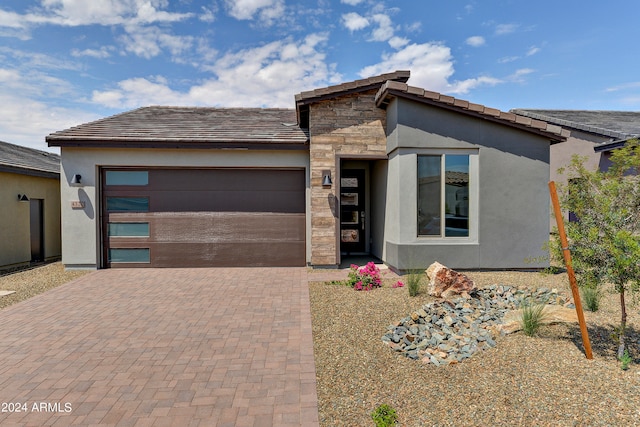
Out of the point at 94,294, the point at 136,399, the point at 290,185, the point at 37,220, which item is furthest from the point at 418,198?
the point at 37,220

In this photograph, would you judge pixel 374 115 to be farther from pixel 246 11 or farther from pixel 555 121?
pixel 555 121

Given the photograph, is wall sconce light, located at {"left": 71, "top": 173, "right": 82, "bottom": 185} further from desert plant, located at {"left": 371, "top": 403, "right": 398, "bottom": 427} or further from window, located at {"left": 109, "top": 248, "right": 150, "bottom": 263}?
desert plant, located at {"left": 371, "top": 403, "right": 398, "bottom": 427}

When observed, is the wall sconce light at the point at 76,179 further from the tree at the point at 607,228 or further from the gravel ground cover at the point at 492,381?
the tree at the point at 607,228

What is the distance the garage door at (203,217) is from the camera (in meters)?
8.96

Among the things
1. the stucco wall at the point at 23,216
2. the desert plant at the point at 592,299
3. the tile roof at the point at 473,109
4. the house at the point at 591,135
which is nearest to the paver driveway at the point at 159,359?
the desert plant at the point at 592,299

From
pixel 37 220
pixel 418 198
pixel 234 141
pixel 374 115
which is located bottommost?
pixel 37 220

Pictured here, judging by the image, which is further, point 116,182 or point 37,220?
point 37,220

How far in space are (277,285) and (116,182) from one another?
234 inches

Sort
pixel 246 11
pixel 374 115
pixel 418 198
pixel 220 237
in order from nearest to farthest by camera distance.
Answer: pixel 418 198 → pixel 374 115 → pixel 220 237 → pixel 246 11

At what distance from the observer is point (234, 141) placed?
344 inches

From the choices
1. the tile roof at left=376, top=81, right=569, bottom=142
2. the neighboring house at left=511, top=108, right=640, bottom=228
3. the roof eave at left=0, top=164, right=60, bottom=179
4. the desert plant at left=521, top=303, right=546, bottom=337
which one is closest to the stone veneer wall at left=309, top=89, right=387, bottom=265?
the tile roof at left=376, top=81, right=569, bottom=142

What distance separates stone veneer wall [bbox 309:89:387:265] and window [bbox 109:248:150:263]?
16.4 ft

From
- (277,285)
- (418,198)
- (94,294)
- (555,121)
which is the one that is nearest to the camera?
(94,294)

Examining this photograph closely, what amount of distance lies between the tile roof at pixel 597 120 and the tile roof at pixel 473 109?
4969mm
